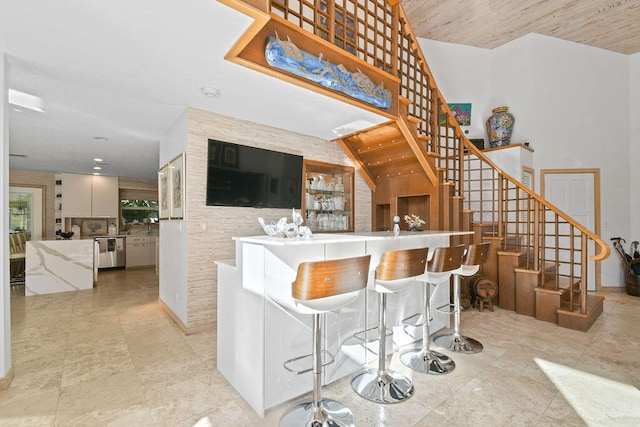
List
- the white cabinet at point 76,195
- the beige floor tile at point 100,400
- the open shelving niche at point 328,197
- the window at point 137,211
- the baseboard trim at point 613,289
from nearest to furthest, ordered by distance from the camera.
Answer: the beige floor tile at point 100,400
the open shelving niche at point 328,197
the baseboard trim at point 613,289
the white cabinet at point 76,195
the window at point 137,211

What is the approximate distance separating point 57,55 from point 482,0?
5875mm

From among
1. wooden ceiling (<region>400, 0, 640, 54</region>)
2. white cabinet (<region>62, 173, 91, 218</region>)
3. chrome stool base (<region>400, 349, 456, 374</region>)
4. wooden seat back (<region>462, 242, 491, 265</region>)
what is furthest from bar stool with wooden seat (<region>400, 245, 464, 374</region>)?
white cabinet (<region>62, 173, 91, 218</region>)

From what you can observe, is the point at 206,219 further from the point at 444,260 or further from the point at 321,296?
the point at 444,260

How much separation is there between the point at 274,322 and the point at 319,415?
61cm

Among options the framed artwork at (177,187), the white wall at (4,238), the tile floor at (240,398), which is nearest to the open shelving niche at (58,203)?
the tile floor at (240,398)

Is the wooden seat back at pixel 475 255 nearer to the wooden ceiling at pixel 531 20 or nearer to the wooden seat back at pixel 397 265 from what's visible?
the wooden seat back at pixel 397 265

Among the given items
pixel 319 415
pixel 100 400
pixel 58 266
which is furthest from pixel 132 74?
pixel 58 266

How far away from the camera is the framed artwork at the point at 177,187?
3385 mm

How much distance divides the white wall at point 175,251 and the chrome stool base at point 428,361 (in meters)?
2.42

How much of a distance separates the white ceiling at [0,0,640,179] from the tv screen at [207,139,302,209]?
43 cm

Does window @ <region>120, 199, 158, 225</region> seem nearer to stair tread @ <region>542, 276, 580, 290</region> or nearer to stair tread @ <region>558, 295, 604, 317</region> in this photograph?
stair tread @ <region>542, 276, 580, 290</region>

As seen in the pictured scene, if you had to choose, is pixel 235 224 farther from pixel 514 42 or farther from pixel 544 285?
pixel 514 42

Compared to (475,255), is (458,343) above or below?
below

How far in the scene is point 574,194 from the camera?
5.50 meters
